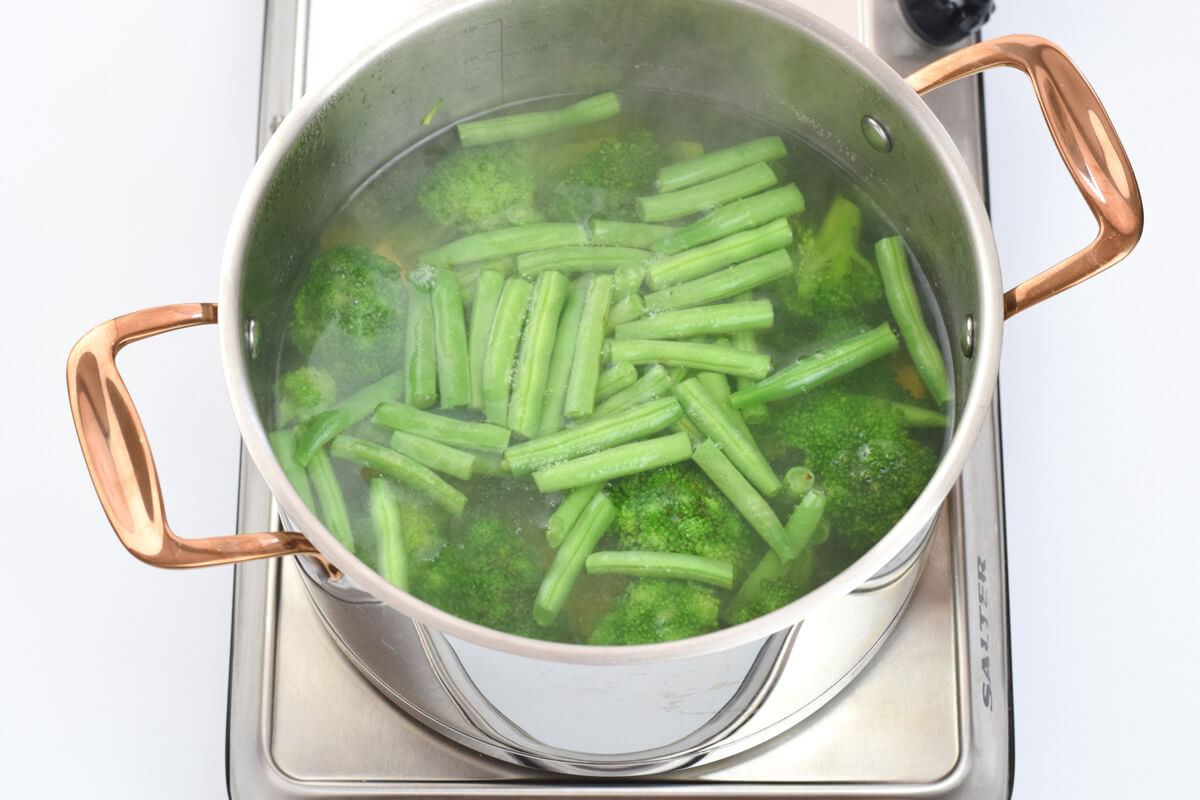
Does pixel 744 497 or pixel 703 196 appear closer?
pixel 744 497

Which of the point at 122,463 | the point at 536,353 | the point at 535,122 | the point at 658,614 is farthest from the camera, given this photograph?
the point at 535,122

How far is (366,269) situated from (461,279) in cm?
11

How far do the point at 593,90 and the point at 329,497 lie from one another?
589mm

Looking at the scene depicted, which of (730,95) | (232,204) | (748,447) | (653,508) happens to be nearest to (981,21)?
(730,95)

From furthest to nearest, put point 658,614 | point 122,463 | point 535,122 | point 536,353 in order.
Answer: point 535,122
point 536,353
point 658,614
point 122,463

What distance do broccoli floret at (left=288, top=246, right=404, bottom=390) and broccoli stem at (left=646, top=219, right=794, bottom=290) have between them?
11.7 inches

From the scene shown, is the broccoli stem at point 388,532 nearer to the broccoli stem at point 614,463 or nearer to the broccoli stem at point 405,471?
the broccoli stem at point 405,471

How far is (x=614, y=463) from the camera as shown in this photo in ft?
3.37

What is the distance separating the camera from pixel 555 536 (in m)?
1.01

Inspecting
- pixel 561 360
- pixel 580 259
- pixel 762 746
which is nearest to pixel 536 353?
pixel 561 360

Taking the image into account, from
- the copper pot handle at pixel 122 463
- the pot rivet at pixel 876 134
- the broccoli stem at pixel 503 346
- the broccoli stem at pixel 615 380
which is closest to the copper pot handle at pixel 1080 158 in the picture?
the pot rivet at pixel 876 134

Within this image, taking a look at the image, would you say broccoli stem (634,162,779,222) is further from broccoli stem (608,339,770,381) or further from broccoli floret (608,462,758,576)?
broccoli floret (608,462,758,576)

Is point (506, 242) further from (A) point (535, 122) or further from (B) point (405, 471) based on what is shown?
(B) point (405, 471)

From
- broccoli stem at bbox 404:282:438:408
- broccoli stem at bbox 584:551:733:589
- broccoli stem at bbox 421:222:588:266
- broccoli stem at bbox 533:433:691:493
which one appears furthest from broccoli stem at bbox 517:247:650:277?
broccoli stem at bbox 584:551:733:589
